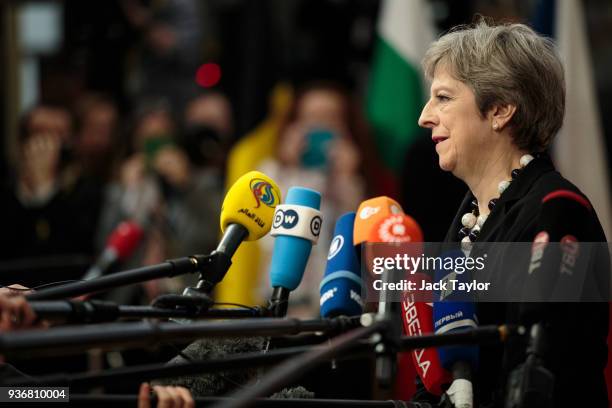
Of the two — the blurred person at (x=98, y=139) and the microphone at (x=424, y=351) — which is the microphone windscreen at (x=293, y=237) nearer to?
the microphone at (x=424, y=351)

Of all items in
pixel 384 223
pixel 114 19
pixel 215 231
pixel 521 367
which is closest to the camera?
pixel 521 367

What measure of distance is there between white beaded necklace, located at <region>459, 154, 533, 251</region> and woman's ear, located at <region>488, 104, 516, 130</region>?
0.09 m

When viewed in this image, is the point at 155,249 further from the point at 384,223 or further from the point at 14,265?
the point at 384,223

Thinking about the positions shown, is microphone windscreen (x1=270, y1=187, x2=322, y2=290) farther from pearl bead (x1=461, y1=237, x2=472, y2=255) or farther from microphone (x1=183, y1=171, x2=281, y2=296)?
pearl bead (x1=461, y1=237, x2=472, y2=255)

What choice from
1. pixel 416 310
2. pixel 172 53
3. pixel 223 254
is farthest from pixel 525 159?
pixel 172 53

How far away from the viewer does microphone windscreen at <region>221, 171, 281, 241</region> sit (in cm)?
281

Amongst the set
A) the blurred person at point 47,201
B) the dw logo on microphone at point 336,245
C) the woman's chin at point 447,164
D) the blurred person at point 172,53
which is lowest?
the dw logo on microphone at point 336,245

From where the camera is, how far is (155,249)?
6.55m

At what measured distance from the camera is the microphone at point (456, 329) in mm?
2457

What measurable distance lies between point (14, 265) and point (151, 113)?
2.11m

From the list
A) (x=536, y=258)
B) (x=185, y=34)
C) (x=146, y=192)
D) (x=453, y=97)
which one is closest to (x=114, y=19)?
(x=185, y=34)

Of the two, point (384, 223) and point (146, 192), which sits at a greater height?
point (146, 192)

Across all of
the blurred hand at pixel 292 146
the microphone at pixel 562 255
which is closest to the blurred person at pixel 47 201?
the blurred hand at pixel 292 146

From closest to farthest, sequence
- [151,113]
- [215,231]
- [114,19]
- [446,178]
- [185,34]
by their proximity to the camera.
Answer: [446,178], [215,231], [151,113], [185,34], [114,19]
